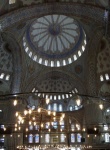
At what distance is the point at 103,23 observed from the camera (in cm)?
1969

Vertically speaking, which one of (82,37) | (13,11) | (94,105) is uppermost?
(82,37)

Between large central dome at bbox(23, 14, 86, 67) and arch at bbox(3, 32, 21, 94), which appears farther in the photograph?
large central dome at bbox(23, 14, 86, 67)

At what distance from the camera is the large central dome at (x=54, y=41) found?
1207 inches

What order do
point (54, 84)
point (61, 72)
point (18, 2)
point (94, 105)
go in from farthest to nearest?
1. point (54, 84)
2. point (61, 72)
3. point (94, 105)
4. point (18, 2)

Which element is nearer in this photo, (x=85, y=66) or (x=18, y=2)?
(x=18, y=2)

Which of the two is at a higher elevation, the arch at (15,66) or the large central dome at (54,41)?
the large central dome at (54,41)

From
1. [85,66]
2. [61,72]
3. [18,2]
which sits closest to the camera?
[18,2]

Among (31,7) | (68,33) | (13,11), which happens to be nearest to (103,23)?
(31,7)

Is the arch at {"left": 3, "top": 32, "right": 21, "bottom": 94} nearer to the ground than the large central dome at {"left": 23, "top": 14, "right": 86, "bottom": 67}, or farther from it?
nearer to the ground

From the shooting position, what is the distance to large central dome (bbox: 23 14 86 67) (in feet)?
101

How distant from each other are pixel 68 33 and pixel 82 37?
9.06ft

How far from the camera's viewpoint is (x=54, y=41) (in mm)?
33500

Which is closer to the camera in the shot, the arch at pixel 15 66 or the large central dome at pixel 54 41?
the arch at pixel 15 66

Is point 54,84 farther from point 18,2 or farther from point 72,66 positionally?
point 18,2
